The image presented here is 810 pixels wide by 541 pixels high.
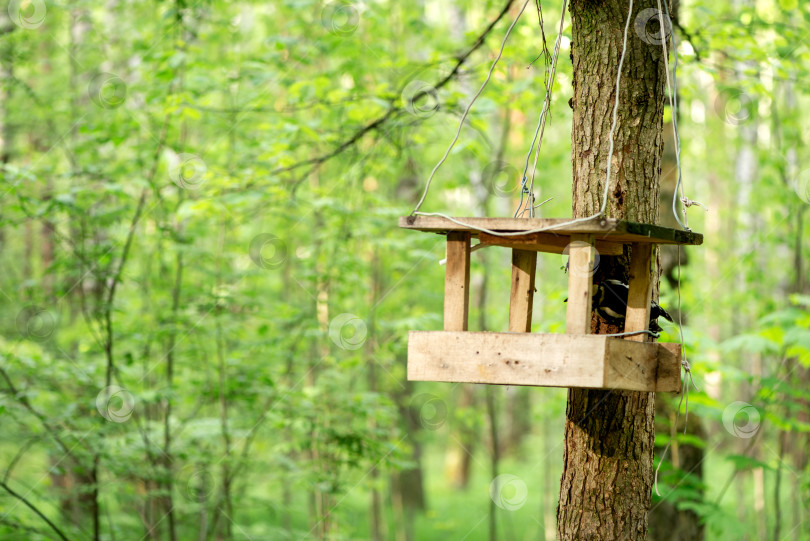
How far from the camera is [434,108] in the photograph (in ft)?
13.5

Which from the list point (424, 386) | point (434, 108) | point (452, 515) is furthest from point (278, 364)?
point (424, 386)

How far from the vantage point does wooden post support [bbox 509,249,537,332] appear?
2.12 meters

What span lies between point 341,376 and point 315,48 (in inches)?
101

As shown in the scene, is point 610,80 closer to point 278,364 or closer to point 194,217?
point 194,217

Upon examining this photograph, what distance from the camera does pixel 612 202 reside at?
2.24m
